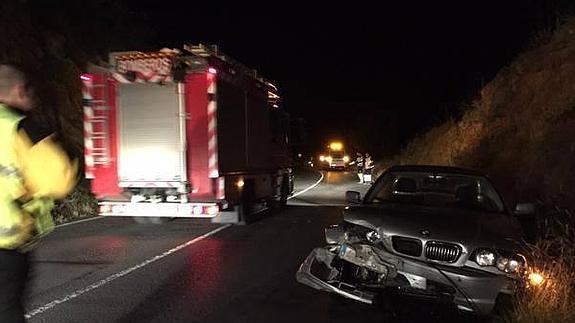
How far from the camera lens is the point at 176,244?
10938 mm

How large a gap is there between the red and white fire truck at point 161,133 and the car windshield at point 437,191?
15.1 feet

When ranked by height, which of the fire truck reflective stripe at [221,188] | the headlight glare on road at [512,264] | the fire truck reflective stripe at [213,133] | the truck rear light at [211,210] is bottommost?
the headlight glare on road at [512,264]

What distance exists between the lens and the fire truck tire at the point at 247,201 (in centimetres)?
1375

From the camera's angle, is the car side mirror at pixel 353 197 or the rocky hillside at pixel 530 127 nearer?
the car side mirror at pixel 353 197

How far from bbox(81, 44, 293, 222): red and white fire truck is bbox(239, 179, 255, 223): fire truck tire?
90 cm

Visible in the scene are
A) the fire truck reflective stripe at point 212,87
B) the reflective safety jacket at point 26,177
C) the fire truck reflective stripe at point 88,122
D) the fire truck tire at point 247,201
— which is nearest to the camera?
the reflective safety jacket at point 26,177

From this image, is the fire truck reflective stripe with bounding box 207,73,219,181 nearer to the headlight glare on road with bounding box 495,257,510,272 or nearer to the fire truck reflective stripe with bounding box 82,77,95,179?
the fire truck reflective stripe with bounding box 82,77,95,179

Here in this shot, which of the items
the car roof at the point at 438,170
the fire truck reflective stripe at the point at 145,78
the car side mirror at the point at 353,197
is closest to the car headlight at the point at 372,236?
the car side mirror at the point at 353,197

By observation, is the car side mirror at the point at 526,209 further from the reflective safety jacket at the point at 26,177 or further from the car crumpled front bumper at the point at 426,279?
the reflective safety jacket at the point at 26,177

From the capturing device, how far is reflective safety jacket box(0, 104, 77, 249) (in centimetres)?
344

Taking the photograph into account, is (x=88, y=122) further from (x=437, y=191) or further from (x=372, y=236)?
(x=372, y=236)

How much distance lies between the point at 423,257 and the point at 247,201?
28.1 ft

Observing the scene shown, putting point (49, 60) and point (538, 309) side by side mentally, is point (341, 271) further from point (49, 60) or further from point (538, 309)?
point (49, 60)

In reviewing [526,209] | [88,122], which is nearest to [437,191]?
[526,209]
